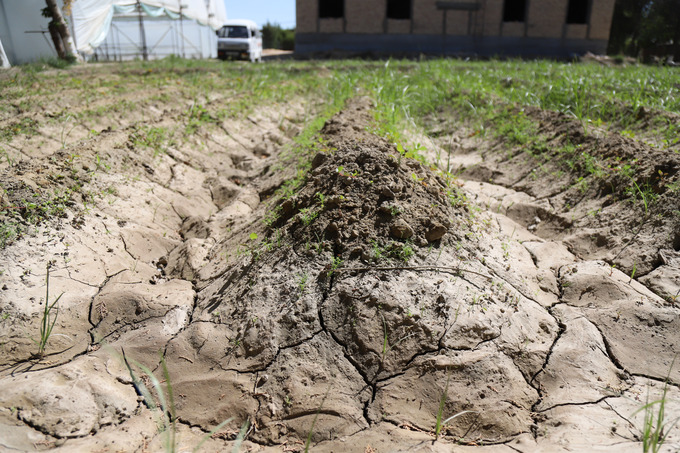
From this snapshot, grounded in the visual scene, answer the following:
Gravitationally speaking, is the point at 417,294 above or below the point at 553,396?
above

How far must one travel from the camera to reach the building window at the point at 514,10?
18438 millimetres

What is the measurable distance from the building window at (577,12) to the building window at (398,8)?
244 inches

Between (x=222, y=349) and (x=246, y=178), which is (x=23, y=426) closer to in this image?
(x=222, y=349)

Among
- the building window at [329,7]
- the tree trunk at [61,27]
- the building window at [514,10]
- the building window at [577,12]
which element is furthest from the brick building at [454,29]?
the tree trunk at [61,27]

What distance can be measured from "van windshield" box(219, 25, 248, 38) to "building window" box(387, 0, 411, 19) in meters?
5.89

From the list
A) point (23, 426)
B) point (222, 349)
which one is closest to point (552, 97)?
point (222, 349)

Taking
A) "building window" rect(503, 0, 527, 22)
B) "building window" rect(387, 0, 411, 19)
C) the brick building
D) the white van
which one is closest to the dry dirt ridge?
the white van

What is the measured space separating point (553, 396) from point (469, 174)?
289 centimetres

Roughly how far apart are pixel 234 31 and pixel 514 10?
11.1m

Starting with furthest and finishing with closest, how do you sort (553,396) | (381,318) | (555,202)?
(555,202) → (381,318) → (553,396)

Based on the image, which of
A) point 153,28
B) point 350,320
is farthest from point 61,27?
point 350,320

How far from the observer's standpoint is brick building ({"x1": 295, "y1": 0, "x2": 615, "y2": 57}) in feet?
56.3

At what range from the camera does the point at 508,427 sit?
189cm

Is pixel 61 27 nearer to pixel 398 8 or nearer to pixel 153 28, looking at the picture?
pixel 153 28
